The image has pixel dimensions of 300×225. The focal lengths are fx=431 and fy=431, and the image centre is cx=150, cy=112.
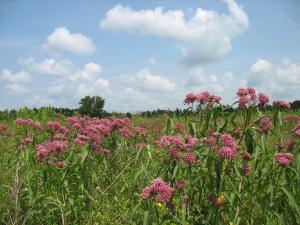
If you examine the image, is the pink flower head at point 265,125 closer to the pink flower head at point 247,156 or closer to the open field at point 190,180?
the open field at point 190,180

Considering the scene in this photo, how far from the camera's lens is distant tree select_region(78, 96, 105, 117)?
59.2 feet

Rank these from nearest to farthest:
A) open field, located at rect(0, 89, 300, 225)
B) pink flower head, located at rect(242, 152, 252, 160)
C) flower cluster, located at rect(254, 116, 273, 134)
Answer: open field, located at rect(0, 89, 300, 225), pink flower head, located at rect(242, 152, 252, 160), flower cluster, located at rect(254, 116, 273, 134)

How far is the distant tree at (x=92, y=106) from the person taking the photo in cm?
1803

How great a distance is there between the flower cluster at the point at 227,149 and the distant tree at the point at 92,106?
14.3m

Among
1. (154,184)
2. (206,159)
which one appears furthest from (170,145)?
(154,184)

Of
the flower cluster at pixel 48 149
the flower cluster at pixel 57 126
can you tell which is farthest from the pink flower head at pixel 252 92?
the flower cluster at pixel 57 126

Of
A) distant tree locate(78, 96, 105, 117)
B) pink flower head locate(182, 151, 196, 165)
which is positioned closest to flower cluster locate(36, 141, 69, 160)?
pink flower head locate(182, 151, 196, 165)

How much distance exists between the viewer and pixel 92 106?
715 inches

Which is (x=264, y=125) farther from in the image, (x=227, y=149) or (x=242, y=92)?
(x=227, y=149)

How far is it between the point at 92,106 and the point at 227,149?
1475 centimetres

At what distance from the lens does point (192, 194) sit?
14.2 feet

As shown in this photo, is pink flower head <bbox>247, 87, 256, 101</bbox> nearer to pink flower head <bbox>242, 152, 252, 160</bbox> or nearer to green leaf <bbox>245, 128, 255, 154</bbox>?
green leaf <bbox>245, 128, 255, 154</bbox>

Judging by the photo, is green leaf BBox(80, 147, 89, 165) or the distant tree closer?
green leaf BBox(80, 147, 89, 165)

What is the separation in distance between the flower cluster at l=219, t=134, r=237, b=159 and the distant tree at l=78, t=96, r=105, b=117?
47.0ft
